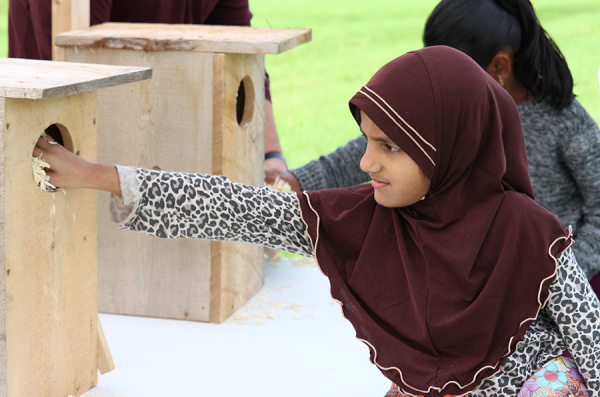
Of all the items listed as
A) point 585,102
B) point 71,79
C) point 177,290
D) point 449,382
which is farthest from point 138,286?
point 585,102

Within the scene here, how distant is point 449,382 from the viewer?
5.36 ft

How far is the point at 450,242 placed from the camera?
5.41ft

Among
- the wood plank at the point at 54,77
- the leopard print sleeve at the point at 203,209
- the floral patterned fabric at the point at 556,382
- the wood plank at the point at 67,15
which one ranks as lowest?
the floral patterned fabric at the point at 556,382

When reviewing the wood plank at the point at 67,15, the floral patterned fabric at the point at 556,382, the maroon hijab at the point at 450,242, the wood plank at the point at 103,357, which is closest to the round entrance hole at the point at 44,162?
the wood plank at the point at 103,357

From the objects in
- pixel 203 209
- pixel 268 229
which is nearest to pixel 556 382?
pixel 268 229

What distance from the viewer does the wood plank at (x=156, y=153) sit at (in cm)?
231

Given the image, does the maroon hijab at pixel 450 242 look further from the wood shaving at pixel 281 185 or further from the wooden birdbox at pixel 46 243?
the wood shaving at pixel 281 185

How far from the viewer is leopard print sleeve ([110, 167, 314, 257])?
1.68 meters

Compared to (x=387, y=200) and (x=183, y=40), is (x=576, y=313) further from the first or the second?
(x=183, y=40)

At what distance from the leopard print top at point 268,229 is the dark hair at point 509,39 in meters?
0.96

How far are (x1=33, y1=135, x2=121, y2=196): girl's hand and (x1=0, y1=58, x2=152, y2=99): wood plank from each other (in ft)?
0.51

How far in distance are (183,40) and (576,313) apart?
1.40 metres

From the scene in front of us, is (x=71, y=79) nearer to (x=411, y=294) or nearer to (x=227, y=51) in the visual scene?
(x=227, y=51)

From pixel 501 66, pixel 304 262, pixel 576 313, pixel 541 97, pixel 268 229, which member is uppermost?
pixel 501 66
